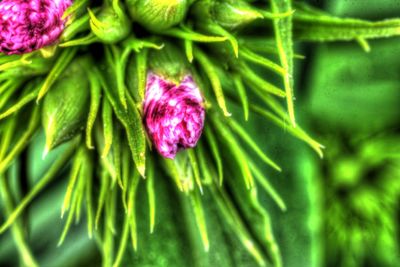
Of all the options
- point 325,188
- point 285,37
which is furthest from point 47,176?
point 325,188

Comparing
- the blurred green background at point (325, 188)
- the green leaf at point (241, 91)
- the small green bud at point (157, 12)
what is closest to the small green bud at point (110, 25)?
the small green bud at point (157, 12)

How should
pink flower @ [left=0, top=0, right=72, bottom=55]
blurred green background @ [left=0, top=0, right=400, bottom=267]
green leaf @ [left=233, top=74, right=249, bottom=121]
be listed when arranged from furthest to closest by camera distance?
blurred green background @ [left=0, top=0, right=400, bottom=267] < green leaf @ [left=233, top=74, right=249, bottom=121] < pink flower @ [left=0, top=0, right=72, bottom=55]

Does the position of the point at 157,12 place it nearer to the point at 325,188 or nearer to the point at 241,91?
the point at 241,91

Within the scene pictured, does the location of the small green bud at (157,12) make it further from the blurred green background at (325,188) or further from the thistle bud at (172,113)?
the blurred green background at (325,188)

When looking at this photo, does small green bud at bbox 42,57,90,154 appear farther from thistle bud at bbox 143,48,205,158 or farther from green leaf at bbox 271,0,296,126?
green leaf at bbox 271,0,296,126

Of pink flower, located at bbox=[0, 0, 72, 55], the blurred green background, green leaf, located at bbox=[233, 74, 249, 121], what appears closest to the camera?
pink flower, located at bbox=[0, 0, 72, 55]

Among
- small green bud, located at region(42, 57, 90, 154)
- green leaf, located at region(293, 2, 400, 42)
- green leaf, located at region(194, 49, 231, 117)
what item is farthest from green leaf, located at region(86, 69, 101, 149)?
green leaf, located at region(293, 2, 400, 42)
